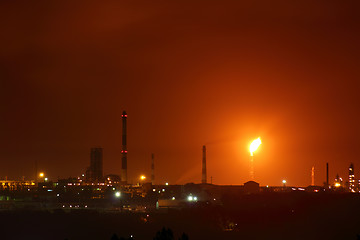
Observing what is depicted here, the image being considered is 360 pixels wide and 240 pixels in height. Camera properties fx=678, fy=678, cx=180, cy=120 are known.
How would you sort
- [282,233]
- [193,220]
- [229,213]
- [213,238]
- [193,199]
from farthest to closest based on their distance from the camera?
[193,199] < [229,213] < [193,220] < [282,233] < [213,238]

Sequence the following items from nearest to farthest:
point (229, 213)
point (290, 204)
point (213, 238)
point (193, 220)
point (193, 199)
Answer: point (213, 238) → point (193, 220) → point (229, 213) → point (290, 204) → point (193, 199)

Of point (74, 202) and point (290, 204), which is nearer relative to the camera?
point (290, 204)

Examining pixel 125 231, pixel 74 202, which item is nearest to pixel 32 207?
pixel 74 202

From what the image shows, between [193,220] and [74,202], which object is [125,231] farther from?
[74,202]

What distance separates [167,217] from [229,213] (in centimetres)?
958

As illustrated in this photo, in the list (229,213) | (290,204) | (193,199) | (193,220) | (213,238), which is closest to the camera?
(213,238)

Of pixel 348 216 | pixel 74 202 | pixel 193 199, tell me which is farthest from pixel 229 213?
pixel 74 202

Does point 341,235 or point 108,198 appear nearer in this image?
point 341,235

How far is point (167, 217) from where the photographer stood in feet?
321

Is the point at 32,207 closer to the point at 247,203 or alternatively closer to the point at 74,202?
the point at 74,202

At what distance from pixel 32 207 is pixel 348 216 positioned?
5342 centimetres

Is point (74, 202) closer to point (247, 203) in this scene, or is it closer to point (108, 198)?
point (108, 198)

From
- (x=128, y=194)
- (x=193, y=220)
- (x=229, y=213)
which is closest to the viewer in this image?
(x=193, y=220)

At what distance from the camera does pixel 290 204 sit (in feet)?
362
